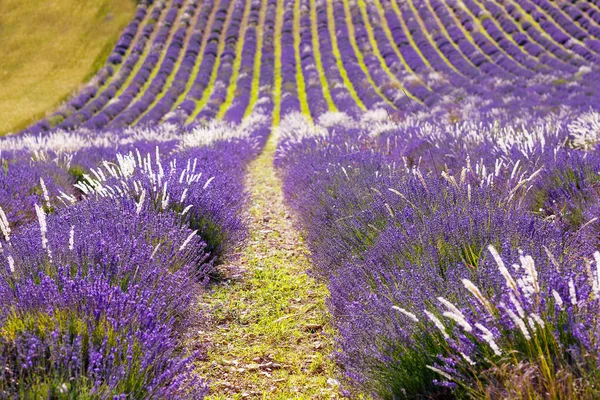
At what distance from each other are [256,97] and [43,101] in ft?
31.3

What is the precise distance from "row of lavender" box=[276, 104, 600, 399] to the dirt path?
23 centimetres

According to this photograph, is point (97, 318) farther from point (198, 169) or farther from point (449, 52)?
point (449, 52)

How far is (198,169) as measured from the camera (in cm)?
545

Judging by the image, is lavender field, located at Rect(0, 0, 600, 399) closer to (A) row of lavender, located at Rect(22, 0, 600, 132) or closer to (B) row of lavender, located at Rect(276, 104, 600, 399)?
(B) row of lavender, located at Rect(276, 104, 600, 399)

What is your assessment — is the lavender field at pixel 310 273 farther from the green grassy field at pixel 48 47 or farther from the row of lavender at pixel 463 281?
the green grassy field at pixel 48 47

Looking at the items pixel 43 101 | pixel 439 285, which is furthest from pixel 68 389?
pixel 43 101

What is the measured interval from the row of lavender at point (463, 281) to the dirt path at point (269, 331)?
23 cm

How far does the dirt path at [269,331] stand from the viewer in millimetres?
2764

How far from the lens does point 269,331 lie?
335 centimetres

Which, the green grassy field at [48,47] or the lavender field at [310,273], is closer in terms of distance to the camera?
the lavender field at [310,273]

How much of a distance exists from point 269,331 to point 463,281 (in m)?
2.10

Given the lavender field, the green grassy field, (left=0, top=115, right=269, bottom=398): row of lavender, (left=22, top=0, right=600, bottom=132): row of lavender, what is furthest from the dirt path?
the green grassy field

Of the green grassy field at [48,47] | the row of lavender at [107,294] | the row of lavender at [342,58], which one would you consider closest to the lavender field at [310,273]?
the row of lavender at [107,294]

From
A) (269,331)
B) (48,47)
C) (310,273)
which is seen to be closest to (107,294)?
(269,331)
